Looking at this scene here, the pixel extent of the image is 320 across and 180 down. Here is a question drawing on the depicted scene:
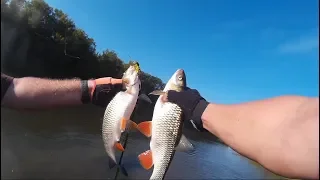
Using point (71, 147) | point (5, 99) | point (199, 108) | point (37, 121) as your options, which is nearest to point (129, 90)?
→ point (199, 108)

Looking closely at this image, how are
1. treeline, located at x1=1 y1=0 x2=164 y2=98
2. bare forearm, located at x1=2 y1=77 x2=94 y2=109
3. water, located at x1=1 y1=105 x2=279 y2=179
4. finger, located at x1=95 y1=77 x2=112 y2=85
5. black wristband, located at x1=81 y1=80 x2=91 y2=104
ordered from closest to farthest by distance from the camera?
bare forearm, located at x1=2 y1=77 x2=94 y2=109, black wristband, located at x1=81 y1=80 x2=91 y2=104, finger, located at x1=95 y1=77 x2=112 y2=85, treeline, located at x1=1 y1=0 x2=164 y2=98, water, located at x1=1 y1=105 x2=279 y2=179

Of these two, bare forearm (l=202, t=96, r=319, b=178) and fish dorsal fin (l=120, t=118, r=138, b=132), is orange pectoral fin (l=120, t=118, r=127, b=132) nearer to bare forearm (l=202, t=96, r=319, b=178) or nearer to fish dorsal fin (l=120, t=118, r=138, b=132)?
fish dorsal fin (l=120, t=118, r=138, b=132)

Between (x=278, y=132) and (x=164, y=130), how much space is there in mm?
1067

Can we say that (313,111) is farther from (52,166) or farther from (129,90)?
(52,166)

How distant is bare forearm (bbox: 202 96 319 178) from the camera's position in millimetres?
1525

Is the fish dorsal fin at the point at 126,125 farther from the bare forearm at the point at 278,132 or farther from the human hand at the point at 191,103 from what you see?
A: the bare forearm at the point at 278,132

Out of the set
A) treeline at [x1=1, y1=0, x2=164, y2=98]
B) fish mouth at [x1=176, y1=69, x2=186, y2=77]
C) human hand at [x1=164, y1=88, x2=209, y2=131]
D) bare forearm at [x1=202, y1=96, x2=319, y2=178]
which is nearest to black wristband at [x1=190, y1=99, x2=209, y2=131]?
human hand at [x1=164, y1=88, x2=209, y2=131]

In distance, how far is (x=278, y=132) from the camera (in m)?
1.66

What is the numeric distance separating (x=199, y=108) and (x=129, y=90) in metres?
0.65

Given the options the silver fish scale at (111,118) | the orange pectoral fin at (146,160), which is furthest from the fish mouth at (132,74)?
the orange pectoral fin at (146,160)

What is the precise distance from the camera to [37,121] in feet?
43.1

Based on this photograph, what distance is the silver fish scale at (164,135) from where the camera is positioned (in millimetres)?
2578

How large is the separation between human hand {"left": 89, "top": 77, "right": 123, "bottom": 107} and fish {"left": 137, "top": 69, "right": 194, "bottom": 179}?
271 millimetres

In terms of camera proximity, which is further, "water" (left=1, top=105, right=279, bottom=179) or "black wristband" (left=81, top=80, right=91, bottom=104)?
"water" (left=1, top=105, right=279, bottom=179)
